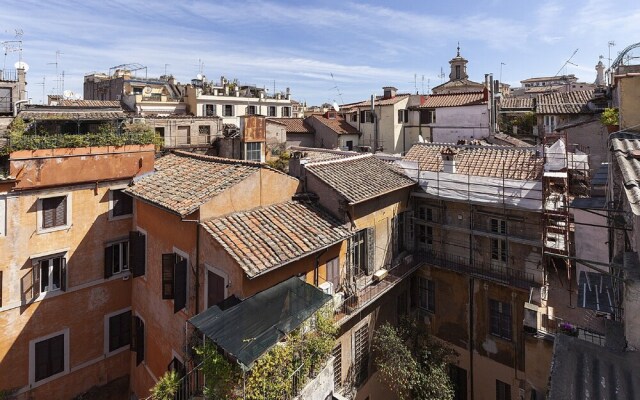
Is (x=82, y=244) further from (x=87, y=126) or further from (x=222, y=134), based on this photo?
(x=222, y=134)

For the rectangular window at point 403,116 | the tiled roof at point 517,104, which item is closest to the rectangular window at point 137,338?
the rectangular window at point 403,116

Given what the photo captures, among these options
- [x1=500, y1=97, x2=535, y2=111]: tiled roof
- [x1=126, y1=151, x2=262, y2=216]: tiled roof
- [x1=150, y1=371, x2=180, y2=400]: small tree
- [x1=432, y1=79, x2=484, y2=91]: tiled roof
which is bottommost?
[x1=150, y1=371, x2=180, y2=400]: small tree

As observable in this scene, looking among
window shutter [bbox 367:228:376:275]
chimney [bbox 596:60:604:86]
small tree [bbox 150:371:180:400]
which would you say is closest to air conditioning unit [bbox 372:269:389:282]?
window shutter [bbox 367:228:376:275]

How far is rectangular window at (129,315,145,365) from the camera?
49.3 ft

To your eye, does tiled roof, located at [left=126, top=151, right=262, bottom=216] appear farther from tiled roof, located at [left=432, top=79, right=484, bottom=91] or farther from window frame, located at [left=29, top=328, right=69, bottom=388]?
tiled roof, located at [left=432, top=79, right=484, bottom=91]

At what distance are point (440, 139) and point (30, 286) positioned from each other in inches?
1207

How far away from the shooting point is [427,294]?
1845 cm

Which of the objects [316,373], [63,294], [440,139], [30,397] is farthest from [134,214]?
[440,139]

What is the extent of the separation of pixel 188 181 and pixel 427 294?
41.3 ft

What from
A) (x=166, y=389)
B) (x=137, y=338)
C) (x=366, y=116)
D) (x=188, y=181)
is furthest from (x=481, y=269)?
(x=366, y=116)

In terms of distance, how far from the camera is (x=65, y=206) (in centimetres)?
1460

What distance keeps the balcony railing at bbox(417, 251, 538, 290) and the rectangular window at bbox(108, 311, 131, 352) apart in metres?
13.9

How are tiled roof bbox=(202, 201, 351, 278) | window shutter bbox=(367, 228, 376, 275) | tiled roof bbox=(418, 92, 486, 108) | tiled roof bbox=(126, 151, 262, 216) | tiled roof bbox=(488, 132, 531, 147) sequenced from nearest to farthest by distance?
tiled roof bbox=(202, 201, 351, 278), tiled roof bbox=(126, 151, 262, 216), window shutter bbox=(367, 228, 376, 275), tiled roof bbox=(488, 132, 531, 147), tiled roof bbox=(418, 92, 486, 108)

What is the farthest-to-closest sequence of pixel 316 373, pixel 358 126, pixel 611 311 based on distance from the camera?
pixel 358 126 < pixel 316 373 < pixel 611 311
